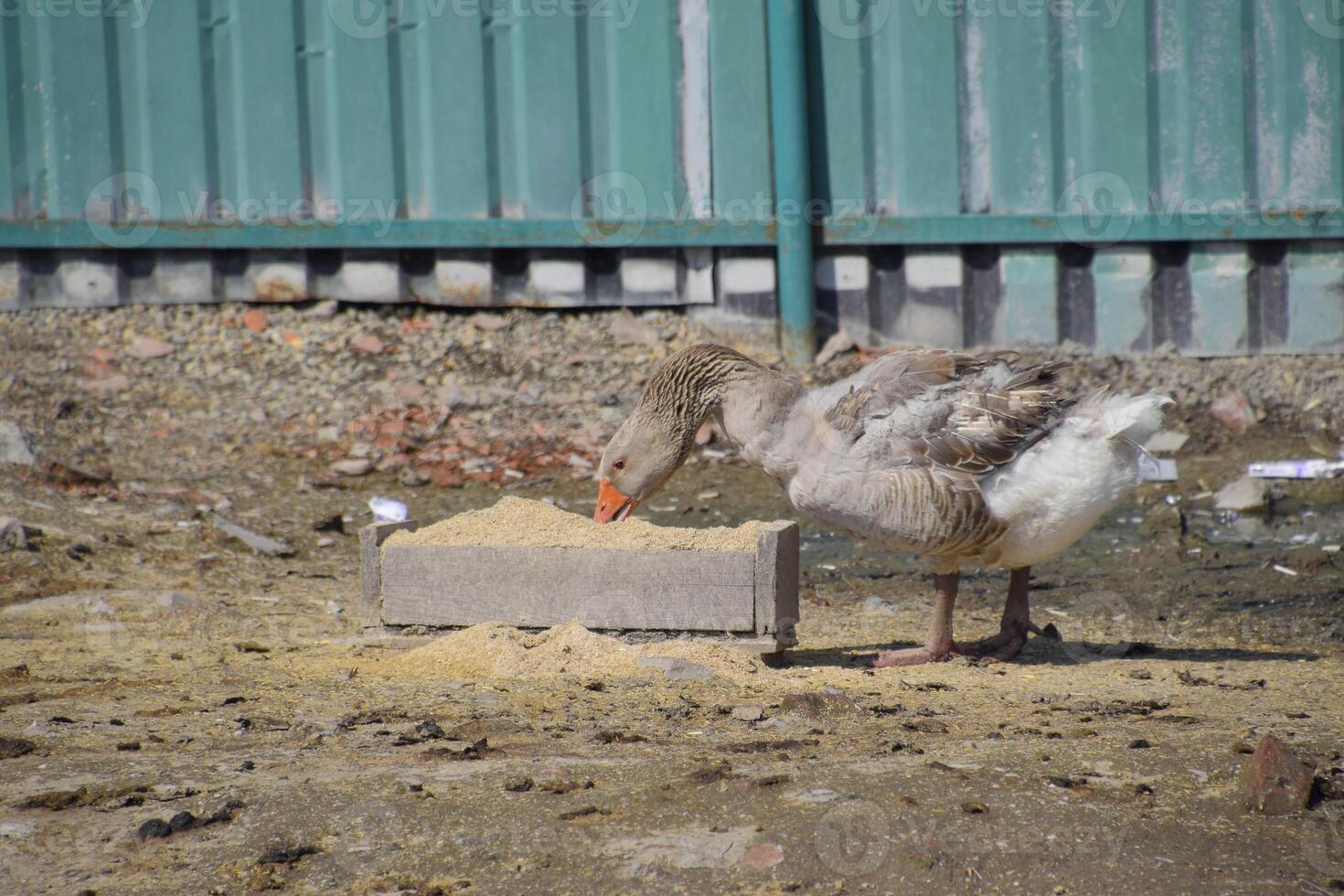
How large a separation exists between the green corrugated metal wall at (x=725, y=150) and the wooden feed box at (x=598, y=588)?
416cm

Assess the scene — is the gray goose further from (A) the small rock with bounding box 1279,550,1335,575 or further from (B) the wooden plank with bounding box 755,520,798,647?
(A) the small rock with bounding box 1279,550,1335,575

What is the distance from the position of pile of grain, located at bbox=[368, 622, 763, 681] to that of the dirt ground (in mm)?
18

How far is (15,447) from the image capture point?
759cm

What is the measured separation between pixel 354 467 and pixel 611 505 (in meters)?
3.45

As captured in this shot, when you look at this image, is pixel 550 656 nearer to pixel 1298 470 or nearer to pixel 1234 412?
pixel 1298 470

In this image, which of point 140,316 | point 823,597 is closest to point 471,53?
point 140,316

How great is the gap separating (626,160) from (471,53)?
1.19 meters

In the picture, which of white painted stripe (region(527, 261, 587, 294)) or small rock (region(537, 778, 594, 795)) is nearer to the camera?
small rock (region(537, 778, 594, 795))

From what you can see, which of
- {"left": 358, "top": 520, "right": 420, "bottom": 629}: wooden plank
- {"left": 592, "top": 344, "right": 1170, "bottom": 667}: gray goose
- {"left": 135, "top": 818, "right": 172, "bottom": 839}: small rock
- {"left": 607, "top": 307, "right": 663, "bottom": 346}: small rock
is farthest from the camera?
{"left": 607, "top": 307, "right": 663, "bottom": 346}: small rock

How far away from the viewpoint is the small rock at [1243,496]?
23.5 feet

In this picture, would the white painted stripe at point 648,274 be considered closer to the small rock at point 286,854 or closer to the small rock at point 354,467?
the small rock at point 354,467

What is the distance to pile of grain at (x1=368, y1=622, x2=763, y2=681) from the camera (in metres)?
4.54

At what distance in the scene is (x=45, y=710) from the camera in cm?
409

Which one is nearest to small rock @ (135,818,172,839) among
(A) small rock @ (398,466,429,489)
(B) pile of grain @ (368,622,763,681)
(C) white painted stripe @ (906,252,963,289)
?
(B) pile of grain @ (368,622,763,681)
